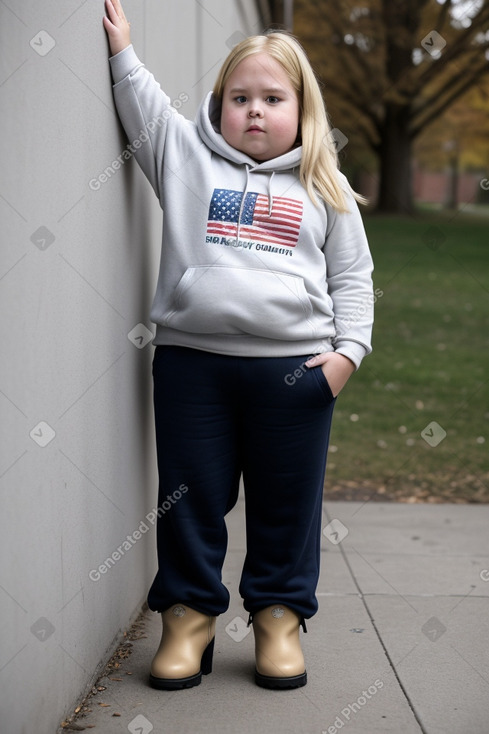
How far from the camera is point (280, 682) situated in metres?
3.01

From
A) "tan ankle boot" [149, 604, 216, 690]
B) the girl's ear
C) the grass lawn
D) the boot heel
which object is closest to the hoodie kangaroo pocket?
→ the girl's ear

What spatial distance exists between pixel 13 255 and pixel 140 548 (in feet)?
5.44

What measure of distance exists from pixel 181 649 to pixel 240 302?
1012mm

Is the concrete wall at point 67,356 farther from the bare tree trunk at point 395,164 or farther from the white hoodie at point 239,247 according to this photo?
the bare tree trunk at point 395,164

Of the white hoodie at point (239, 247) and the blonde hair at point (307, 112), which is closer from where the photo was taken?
the white hoodie at point (239, 247)

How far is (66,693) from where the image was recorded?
268 cm

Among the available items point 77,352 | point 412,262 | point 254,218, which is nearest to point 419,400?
point 254,218

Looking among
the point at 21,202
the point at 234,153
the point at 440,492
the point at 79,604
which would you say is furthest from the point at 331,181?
the point at 440,492

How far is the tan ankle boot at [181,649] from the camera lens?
298 cm

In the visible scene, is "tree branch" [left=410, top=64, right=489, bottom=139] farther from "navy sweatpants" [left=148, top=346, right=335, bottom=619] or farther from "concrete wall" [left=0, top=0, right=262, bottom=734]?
"navy sweatpants" [left=148, top=346, right=335, bottom=619]

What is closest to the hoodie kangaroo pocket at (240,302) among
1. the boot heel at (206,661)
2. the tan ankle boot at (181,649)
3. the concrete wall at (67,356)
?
the concrete wall at (67,356)

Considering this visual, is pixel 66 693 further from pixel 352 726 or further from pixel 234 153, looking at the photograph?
pixel 234 153

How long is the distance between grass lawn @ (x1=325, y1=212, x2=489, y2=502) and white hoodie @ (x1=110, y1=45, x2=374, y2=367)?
2.70 meters

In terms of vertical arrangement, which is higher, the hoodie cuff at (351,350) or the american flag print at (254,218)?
the american flag print at (254,218)
